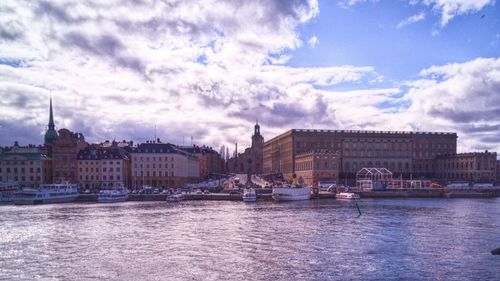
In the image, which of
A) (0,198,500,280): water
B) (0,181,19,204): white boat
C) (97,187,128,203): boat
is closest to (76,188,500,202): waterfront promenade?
(97,187,128,203): boat

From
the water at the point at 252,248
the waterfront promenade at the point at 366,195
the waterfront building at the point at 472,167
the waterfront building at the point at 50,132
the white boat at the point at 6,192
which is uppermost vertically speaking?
the waterfront building at the point at 50,132

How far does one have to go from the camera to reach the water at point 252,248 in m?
32.1

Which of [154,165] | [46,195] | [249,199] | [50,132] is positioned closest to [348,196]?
[249,199]

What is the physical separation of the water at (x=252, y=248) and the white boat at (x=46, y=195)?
36916mm

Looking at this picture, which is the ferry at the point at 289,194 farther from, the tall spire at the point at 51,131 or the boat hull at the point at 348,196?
the tall spire at the point at 51,131

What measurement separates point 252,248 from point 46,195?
75.4 metres

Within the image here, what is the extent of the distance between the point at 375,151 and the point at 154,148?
252 ft

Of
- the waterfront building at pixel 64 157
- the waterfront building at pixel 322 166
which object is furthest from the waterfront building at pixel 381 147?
the waterfront building at pixel 64 157

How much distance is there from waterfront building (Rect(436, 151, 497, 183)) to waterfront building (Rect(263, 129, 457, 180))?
9.90 metres

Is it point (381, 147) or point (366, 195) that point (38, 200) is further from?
point (381, 147)

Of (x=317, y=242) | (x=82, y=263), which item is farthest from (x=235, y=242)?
(x=82, y=263)

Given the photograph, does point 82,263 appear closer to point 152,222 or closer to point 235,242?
point 235,242

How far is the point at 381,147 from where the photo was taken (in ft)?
552

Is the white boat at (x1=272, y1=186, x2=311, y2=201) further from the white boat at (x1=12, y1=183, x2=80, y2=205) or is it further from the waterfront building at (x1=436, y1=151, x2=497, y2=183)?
the waterfront building at (x1=436, y1=151, x2=497, y2=183)
